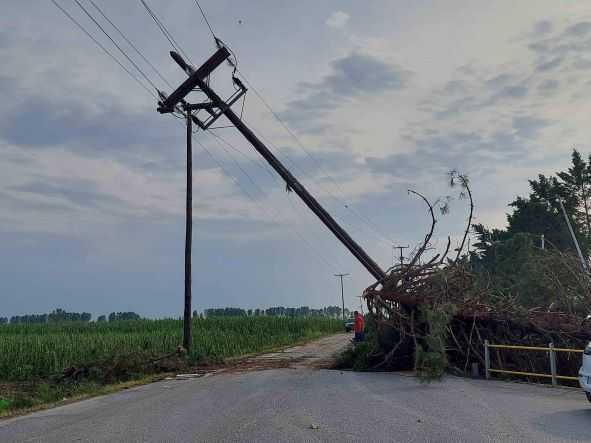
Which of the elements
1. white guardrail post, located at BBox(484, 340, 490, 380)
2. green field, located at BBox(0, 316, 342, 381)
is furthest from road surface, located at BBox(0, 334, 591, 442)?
green field, located at BBox(0, 316, 342, 381)

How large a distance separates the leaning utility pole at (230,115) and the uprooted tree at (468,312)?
3.28 metres

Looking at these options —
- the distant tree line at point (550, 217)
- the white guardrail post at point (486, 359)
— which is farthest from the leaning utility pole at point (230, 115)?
the distant tree line at point (550, 217)

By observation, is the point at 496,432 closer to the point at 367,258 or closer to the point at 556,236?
the point at 367,258

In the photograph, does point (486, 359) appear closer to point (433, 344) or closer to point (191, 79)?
point (433, 344)

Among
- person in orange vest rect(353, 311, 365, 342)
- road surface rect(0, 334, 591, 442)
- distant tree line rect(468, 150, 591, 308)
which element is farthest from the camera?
distant tree line rect(468, 150, 591, 308)

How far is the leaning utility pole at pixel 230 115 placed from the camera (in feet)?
77.4

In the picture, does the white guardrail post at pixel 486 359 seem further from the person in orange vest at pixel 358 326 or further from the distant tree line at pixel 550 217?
the distant tree line at pixel 550 217

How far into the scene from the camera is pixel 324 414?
10750 mm

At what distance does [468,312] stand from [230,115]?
12662mm

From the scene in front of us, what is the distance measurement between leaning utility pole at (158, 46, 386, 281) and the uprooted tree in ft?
10.8

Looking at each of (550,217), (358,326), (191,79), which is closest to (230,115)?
(191,79)

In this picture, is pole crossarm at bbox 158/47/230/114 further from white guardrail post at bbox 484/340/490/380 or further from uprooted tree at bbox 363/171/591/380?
white guardrail post at bbox 484/340/490/380

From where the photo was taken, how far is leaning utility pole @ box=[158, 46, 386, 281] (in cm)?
2359

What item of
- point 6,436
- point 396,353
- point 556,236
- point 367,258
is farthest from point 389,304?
point 556,236
